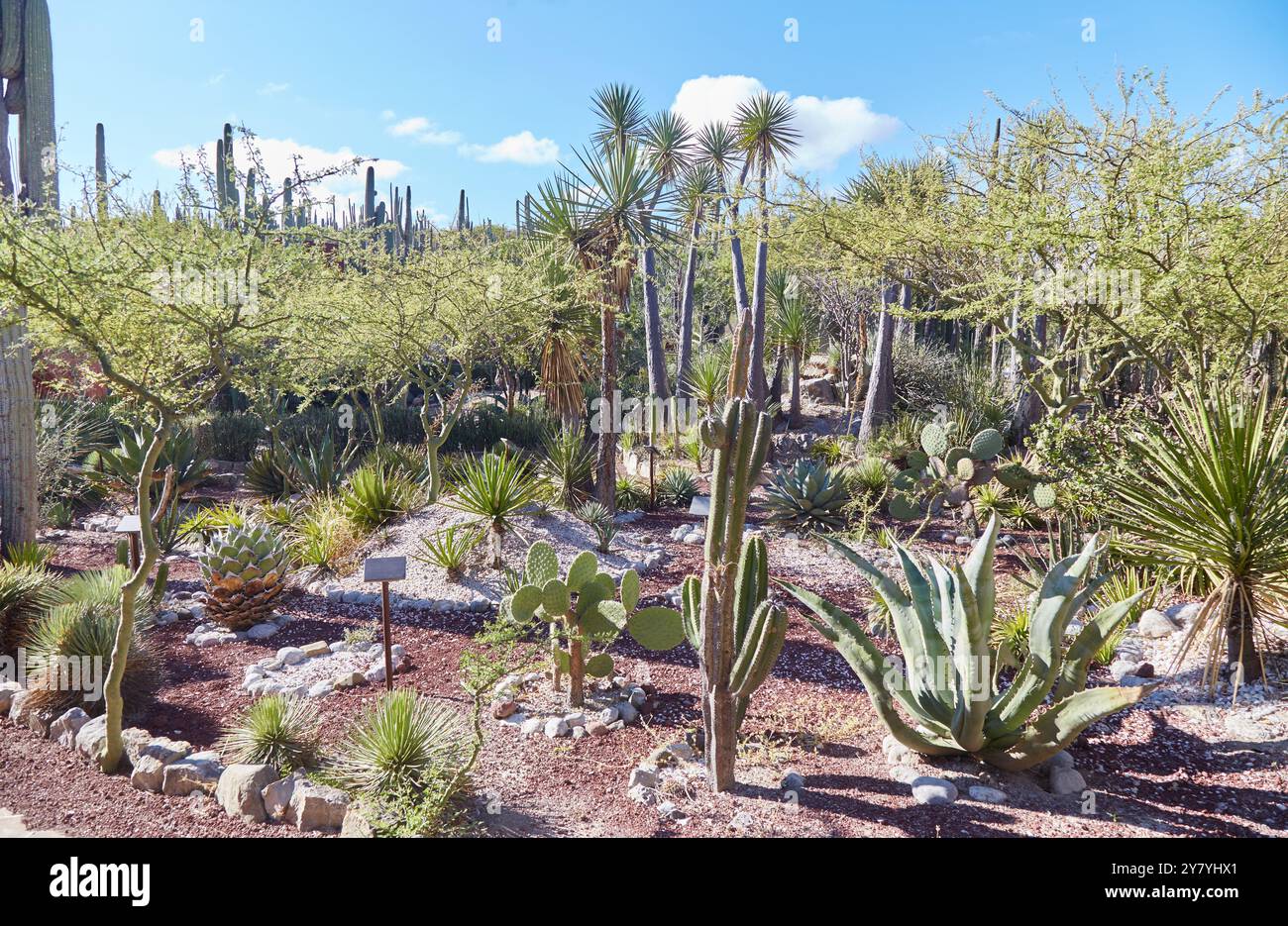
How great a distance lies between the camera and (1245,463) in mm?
4512

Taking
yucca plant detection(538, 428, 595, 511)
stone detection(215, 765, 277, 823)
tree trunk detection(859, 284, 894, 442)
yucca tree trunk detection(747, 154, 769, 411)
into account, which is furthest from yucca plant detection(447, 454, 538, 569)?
tree trunk detection(859, 284, 894, 442)

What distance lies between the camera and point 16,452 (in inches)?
293

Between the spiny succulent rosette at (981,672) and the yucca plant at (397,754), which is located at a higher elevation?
the spiny succulent rosette at (981,672)

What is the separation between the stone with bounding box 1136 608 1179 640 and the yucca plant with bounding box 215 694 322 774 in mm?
5331

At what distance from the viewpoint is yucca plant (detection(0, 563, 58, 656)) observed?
209 inches

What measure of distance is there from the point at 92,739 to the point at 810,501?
6734mm

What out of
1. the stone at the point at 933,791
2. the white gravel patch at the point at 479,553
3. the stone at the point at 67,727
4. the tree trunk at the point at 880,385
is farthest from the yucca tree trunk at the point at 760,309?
the stone at the point at 67,727

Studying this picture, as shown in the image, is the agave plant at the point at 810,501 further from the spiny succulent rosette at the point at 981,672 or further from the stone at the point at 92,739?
the stone at the point at 92,739

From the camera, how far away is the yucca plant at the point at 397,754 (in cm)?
330

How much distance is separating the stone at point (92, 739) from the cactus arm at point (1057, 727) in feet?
14.2

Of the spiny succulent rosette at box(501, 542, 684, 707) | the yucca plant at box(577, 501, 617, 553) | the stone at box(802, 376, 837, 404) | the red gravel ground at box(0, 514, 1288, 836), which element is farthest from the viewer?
the stone at box(802, 376, 837, 404)

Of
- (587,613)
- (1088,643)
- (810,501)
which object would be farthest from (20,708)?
(810,501)

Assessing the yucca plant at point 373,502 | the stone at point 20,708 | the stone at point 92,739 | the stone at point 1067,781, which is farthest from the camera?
the yucca plant at point 373,502

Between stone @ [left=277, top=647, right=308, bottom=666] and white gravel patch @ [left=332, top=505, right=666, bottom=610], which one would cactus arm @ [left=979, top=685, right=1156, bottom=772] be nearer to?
white gravel patch @ [left=332, top=505, right=666, bottom=610]
